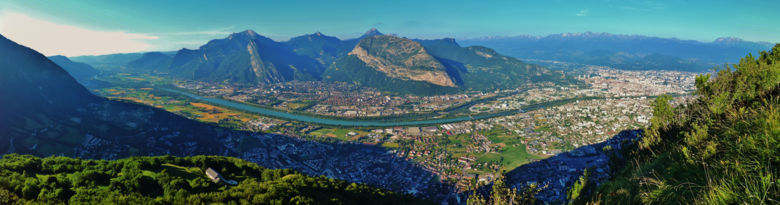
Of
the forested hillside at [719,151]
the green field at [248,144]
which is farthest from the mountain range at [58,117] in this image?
the forested hillside at [719,151]

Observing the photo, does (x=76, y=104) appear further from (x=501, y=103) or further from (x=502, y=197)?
(x=501, y=103)

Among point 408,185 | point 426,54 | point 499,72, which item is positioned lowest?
point 408,185

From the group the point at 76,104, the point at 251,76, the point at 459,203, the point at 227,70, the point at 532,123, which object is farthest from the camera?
the point at 227,70

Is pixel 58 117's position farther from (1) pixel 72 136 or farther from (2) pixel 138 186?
(2) pixel 138 186

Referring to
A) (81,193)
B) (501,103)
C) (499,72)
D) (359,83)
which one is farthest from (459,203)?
(499,72)

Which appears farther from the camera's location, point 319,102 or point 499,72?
point 499,72

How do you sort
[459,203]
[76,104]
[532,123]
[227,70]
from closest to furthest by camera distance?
[459,203] < [76,104] < [532,123] < [227,70]

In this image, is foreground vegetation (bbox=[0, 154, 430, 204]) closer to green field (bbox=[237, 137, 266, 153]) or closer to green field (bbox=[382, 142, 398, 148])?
green field (bbox=[382, 142, 398, 148])

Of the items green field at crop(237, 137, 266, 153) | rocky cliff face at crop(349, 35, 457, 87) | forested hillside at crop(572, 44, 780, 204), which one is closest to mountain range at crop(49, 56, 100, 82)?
rocky cliff face at crop(349, 35, 457, 87)
